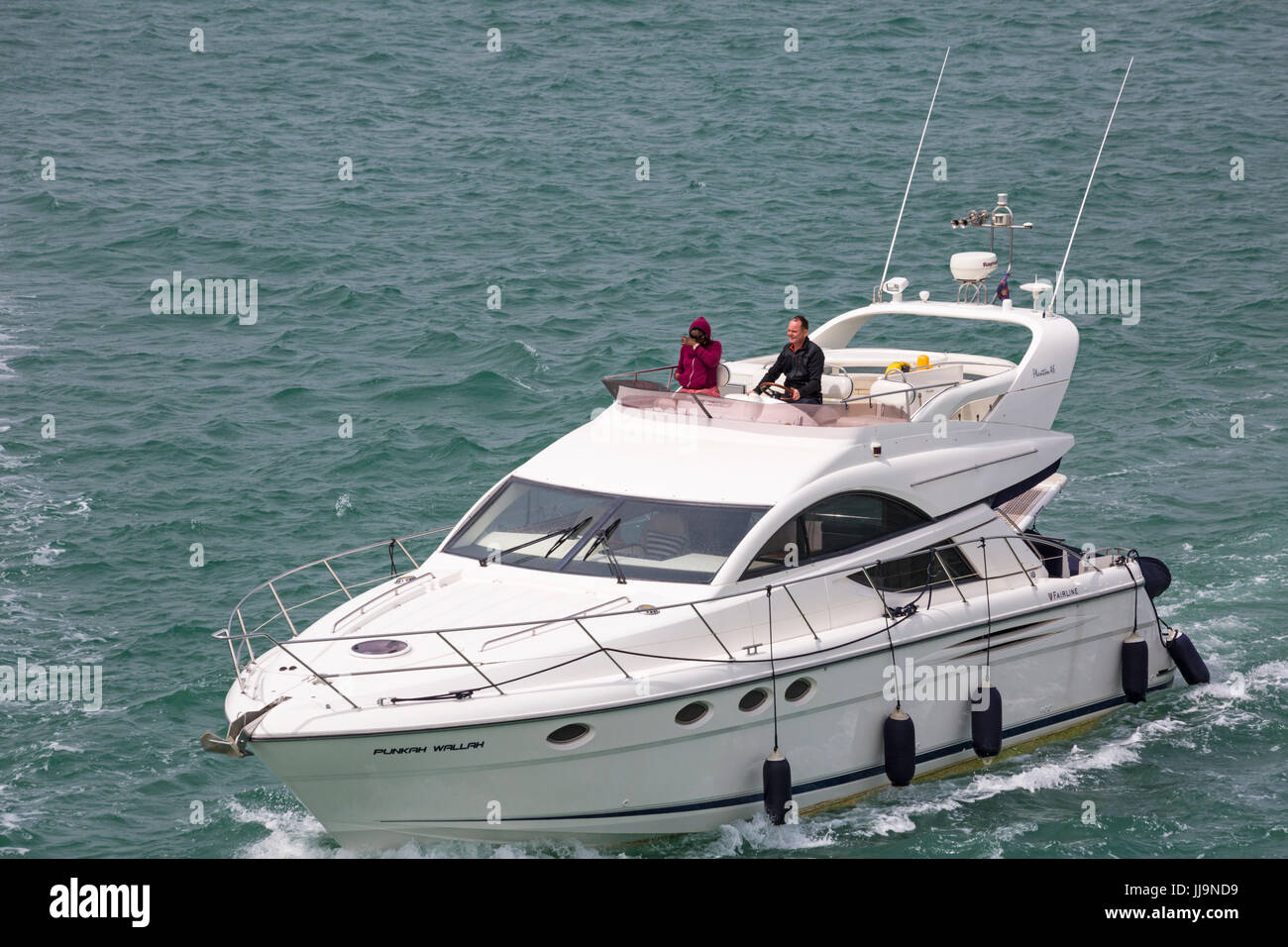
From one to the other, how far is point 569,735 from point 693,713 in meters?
1.06

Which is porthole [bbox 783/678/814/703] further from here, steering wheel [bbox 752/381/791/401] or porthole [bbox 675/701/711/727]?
steering wheel [bbox 752/381/791/401]

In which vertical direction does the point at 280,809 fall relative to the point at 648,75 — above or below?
below

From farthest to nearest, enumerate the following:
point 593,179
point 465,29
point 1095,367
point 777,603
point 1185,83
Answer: point 465,29
point 1185,83
point 593,179
point 1095,367
point 777,603

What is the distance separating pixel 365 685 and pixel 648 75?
1190 inches

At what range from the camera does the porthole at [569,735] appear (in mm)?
12406

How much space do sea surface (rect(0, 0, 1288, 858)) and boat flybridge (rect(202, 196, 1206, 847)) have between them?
1.61 ft

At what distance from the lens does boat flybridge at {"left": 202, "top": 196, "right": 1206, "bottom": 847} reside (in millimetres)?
12320

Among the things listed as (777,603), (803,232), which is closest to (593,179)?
(803,232)

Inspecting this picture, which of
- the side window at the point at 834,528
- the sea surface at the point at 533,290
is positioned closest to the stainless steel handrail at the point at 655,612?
the side window at the point at 834,528

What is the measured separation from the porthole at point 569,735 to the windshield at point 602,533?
1.64m

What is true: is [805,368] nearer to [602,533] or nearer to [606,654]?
[602,533]

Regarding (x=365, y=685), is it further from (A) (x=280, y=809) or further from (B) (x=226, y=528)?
(B) (x=226, y=528)

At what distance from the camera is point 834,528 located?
1418 centimetres

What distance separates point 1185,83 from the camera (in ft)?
129
